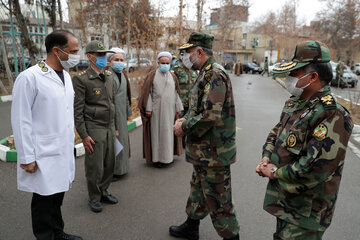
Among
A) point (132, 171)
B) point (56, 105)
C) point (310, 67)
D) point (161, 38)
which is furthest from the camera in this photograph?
point (161, 38)

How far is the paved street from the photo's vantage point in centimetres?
280

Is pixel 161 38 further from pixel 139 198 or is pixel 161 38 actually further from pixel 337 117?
pixel 337 117

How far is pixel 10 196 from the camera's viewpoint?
3459mm

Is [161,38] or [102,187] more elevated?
[161,38]

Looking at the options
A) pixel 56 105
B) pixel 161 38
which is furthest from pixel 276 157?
pixel 161 38

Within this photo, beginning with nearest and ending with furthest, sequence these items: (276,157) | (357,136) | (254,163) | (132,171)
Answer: (276,157) → (132,171) → (254,163) → (357,136)

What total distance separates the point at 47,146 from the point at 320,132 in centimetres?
196

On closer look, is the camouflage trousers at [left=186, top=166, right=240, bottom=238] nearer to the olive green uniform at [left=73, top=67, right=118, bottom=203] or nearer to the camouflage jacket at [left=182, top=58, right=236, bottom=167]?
the camouflage jacket at [left=182, top=58, right=236, bottom=167]

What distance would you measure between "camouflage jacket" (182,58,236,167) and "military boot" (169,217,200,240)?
681mm

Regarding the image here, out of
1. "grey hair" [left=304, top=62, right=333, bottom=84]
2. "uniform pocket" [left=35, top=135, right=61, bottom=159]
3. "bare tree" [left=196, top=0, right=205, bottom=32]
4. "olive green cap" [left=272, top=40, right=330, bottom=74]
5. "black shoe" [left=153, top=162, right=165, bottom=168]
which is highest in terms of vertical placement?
"bare tree" [left=196, top=0, right=205, bottom=32]

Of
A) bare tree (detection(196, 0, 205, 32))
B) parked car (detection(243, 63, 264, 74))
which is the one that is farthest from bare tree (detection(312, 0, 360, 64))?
bare tree (detection(196, 0, 205, 32))

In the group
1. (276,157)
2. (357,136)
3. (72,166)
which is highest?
(276,157)

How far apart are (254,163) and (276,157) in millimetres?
3233

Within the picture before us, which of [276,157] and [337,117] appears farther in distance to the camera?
[276,157]
